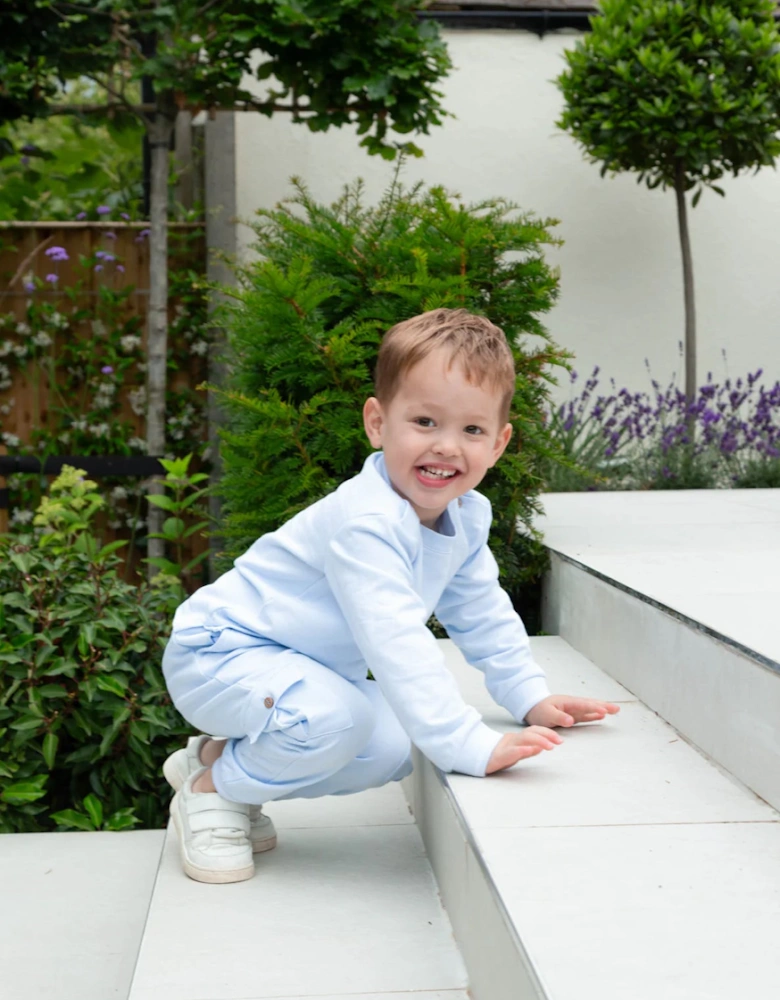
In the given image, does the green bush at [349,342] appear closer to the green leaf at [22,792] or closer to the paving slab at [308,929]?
the green leaf at [22,792]

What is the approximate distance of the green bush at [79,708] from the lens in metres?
2.64

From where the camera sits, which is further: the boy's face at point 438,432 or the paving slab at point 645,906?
the boy's face at point 438,432

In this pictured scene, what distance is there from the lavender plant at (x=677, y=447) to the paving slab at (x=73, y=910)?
328cm

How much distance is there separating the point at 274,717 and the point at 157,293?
358cm

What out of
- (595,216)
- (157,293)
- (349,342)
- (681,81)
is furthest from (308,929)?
(595,216)

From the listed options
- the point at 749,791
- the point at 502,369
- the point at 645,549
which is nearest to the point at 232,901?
the point at 749,791

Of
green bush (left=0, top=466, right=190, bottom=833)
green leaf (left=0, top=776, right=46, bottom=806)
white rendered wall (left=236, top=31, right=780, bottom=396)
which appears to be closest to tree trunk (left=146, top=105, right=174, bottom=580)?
white rendered wall (left=236, top=31, right=780, bottom=396)

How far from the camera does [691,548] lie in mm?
3088

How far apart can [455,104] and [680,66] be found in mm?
1345

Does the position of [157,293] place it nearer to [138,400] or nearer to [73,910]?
[138,400]

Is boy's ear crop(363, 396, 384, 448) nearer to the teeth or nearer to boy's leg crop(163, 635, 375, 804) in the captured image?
the teeth

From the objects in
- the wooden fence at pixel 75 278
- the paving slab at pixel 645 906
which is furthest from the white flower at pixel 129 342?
the paving slab at pixel 645 906

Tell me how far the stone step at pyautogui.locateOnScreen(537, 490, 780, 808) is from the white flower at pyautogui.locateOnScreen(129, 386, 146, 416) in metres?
2.52

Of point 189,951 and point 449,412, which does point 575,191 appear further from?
point 189,951
